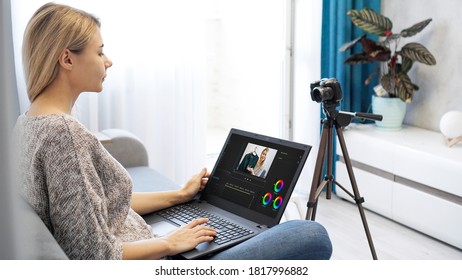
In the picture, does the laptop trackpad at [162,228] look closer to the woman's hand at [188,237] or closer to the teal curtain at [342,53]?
the woman's hand at [188,237]

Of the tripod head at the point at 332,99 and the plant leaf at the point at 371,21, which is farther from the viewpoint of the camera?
the plant leaf at the point at 371,21

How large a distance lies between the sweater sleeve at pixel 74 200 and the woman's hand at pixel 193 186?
1.92ft

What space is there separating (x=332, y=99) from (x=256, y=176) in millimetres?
755

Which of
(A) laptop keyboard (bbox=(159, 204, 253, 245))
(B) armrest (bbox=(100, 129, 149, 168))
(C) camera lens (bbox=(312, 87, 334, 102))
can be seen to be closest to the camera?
(A) laptop keyboard (bbox=(159, 204, 253, 245))

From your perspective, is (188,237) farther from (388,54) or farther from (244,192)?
(388,54)

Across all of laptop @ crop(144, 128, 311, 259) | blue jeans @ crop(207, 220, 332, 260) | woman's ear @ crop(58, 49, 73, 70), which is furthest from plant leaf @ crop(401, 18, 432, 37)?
woman's ear @ crop(58, 49, 73, 70)

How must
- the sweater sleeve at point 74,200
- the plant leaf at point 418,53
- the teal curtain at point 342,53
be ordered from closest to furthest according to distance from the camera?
the sweater sleeve at point 74,200
the plant leaf at point 418,53
the teal curtain at point 342,53

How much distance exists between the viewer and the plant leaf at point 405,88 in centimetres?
352

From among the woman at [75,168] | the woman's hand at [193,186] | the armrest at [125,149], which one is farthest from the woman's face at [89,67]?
the armrest at [125,149]

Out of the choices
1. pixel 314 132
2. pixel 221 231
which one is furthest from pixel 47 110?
pixel 314 132

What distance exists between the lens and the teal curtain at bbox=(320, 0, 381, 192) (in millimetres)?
3822

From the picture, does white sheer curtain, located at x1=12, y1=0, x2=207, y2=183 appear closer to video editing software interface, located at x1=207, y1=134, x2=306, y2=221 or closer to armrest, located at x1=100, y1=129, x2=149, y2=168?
armrest, located at x1=100, y1=129, x2=149, y2=168

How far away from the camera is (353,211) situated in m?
3.64

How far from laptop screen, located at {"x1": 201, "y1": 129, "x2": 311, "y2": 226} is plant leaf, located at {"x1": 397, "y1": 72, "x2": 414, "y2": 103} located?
1.87 metres
